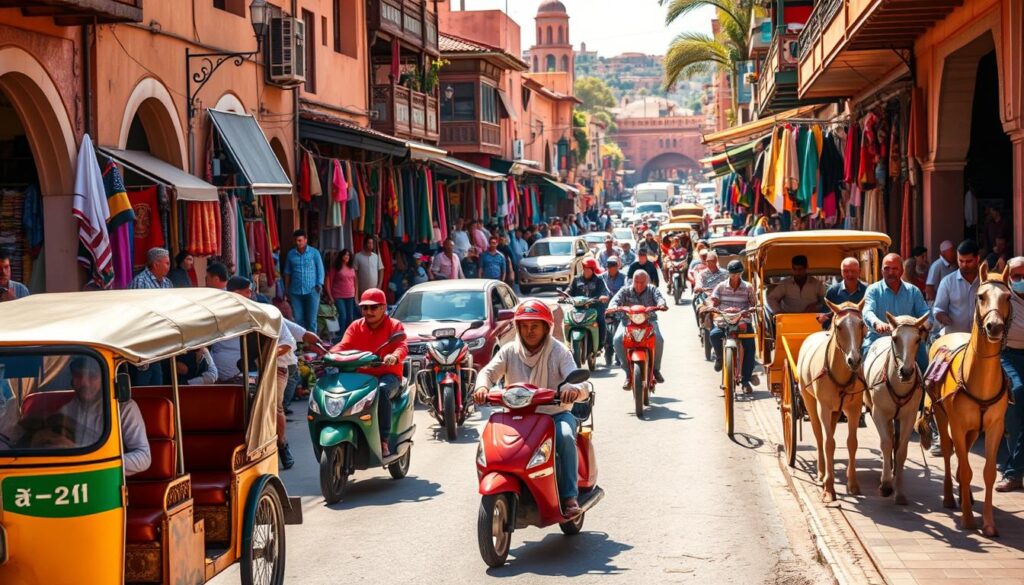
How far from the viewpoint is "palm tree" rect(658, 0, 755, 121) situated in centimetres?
5112

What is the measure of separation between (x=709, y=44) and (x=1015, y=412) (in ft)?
148

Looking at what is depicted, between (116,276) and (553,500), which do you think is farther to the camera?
(116,276)

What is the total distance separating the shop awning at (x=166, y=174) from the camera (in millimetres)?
16531

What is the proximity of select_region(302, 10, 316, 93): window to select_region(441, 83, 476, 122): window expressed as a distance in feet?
69.9

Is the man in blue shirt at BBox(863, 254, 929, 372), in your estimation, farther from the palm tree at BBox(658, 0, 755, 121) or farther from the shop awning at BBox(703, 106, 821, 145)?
the palm tree at BBox(658, 0, 755, 121)

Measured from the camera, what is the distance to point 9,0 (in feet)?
44.8

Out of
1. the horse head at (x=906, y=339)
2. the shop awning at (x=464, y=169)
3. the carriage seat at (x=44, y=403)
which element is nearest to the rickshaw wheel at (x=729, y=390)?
the horse head at (x=906, y=339)

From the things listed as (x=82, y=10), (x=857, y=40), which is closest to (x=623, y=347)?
(x=857, y=40)

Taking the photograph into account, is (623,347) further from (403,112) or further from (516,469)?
(403,112)

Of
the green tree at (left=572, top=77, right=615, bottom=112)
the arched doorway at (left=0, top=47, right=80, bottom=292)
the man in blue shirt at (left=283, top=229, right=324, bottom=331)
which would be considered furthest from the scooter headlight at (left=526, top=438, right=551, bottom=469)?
the green tree at (left=572, top=77, right=615, bottom=112)

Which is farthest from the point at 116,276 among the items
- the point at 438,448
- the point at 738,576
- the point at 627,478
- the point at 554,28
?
the point at 554,28

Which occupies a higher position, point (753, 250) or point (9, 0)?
point (9, 0)

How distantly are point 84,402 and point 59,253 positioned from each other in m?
10.1

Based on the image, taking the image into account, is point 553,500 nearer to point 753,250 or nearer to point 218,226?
point 753,250
